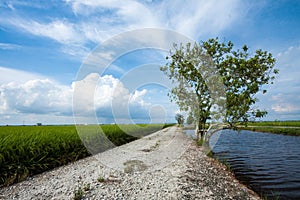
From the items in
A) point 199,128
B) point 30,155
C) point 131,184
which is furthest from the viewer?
point 199,128

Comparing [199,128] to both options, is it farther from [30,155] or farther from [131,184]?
[30,155]

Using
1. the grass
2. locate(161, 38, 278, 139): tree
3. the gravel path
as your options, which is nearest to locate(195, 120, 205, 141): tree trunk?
locate(161, 38, 278, 139): tree

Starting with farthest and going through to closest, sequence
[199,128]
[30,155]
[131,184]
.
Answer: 1. [199,128]
2. [30,155]
3. [131,184]

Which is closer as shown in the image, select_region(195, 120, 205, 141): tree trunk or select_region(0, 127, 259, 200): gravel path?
select_region(0, 127, 259, 200): gravel path

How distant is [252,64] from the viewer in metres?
13.1

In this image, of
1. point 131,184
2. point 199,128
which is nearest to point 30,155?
point 131,184

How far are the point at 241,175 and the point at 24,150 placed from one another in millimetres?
9385

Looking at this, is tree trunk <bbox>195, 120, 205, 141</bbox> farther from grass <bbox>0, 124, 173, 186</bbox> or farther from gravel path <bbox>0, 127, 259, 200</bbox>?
grass <bbox>0, 124, 173, 186</bbox>

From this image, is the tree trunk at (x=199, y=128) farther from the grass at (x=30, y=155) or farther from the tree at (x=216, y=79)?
the grass at (x=30, y=155)

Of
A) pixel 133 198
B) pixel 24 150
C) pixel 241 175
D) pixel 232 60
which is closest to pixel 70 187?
pixel 133 198

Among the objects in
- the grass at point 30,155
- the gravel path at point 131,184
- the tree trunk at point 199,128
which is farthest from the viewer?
the tree trunk at point 199,128

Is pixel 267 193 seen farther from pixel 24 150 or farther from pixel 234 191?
pixel 24 150

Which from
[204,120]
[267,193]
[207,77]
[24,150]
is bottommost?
[267,193]

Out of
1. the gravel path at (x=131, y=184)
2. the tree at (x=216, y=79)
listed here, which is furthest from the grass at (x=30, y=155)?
the tree at (x=216, y=79)
